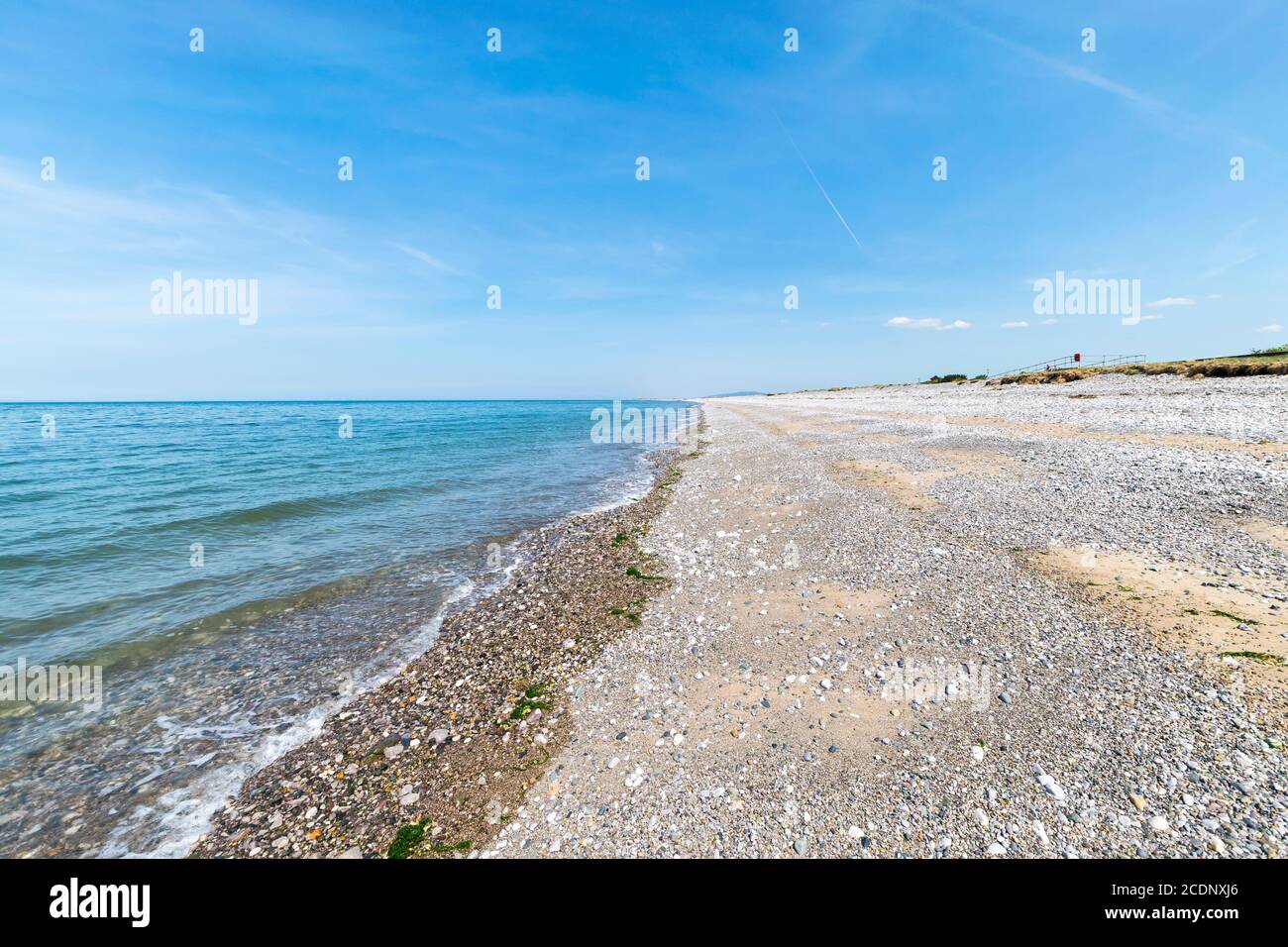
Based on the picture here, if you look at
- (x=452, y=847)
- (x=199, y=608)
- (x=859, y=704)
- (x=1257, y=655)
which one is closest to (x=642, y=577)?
(x=859, y=704)

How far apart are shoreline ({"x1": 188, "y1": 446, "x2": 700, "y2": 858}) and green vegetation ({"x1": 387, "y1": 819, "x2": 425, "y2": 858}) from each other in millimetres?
14

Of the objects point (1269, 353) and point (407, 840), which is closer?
point (407, 840)

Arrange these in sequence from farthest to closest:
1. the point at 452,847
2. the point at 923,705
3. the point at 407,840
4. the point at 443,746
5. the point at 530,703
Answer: the point at 530,703, the point at 443,746, the point at 923,705, the point at 407,840, the point at 452,847

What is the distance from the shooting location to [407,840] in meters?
5.36

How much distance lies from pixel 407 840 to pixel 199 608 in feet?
37.4

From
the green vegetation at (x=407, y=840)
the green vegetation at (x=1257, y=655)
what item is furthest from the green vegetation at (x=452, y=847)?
the green vegetation at (x=1257, y=655)

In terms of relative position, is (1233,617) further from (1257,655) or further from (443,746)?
(443,746)

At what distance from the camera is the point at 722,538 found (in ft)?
49.5

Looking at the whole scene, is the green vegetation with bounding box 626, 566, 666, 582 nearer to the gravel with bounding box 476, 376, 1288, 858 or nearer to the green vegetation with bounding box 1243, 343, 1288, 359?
the gravel with bounding box 476, 376, 1288, 858

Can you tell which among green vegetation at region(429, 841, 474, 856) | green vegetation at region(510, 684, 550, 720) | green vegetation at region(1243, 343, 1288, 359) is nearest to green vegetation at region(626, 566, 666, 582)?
green vegetation at region(510, 684, 550, 720)

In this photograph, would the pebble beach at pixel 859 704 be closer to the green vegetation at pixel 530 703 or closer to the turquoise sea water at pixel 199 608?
the green vegetation at pixel 530 703

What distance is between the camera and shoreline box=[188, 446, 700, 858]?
5566 millimetres

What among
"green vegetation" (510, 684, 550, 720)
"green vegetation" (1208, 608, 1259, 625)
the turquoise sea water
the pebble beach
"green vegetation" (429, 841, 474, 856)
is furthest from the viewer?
"green vegetation" (510, 684, 550, 720)
